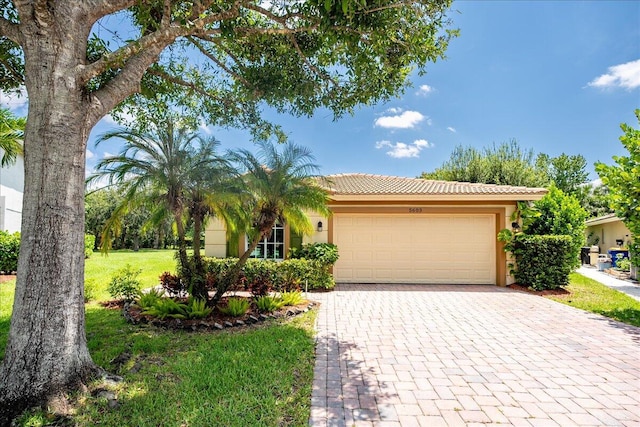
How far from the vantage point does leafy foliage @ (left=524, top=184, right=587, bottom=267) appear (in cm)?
1111

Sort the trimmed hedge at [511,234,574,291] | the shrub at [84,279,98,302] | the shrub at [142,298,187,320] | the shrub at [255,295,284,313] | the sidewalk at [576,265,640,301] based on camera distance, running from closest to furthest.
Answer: the shrub at [142,298,187,320] < the shrub at [255,295,284,313] < the shrub at [84,279,98,302] < the trimmed hedge at [511,234,574,291] < the sidewalk at [576,265,640,301]

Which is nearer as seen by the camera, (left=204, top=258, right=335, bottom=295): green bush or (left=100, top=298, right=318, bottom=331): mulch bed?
(left=100, top=298, right=318, bottom=331): mulch bed

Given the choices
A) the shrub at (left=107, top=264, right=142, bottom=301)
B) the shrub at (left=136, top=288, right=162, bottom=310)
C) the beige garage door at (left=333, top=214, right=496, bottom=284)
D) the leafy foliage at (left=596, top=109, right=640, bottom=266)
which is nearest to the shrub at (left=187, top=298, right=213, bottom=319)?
the shrub at (left=136, top=288, right=162, bottom=310)

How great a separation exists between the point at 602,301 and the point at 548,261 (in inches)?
68.3

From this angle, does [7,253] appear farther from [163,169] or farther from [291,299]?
[291,299]

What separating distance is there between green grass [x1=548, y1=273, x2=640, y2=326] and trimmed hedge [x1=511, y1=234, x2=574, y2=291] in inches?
Answer: 24.3

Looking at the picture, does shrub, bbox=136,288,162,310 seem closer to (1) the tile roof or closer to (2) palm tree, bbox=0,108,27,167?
(1) the tile roof

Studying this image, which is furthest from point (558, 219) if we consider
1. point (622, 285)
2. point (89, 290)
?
point (89, 290)

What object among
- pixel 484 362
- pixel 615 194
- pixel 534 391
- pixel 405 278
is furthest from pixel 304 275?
pixel 615 194

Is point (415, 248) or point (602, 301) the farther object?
point (415, 248)

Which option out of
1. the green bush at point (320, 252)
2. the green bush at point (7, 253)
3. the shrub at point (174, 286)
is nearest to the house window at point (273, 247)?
the green bush at point (320, 252)

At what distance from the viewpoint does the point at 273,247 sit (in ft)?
39.7

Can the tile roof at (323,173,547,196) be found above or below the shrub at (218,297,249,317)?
above

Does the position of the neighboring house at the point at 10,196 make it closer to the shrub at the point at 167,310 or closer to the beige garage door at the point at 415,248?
the shrub at the point at 167,310
